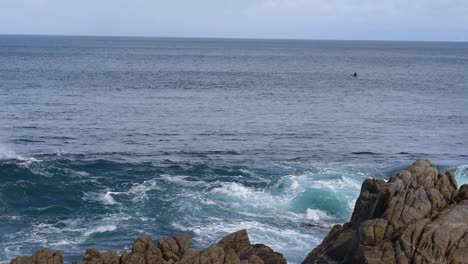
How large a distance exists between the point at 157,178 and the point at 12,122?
37995 millimetres

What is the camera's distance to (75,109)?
352ft

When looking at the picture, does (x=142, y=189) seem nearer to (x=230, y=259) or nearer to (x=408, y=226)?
(x=230, y=259)

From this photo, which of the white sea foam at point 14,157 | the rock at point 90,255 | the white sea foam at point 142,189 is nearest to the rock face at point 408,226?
the rock at point 90,255

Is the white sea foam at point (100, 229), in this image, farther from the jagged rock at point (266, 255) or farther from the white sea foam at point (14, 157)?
the white sea foam at point (14, 157)

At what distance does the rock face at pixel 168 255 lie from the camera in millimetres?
32125

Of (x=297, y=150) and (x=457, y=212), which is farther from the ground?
(x=457, y=212)

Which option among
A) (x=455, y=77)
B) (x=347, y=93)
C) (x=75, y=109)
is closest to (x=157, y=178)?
(x=75, y=109)

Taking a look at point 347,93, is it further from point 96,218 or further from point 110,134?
point 96,218

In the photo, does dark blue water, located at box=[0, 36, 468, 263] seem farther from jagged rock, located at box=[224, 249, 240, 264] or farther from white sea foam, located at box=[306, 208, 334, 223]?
jagged rock, located at box=[224, 249, 240, 264]

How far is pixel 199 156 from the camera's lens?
74688 mm

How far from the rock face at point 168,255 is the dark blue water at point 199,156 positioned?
717 cm

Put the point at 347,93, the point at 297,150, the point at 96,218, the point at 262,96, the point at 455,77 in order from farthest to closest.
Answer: the point at 455,77 < the point at 347,93 < the point at 262,96 < the point at 297,150 < the point at 96,218

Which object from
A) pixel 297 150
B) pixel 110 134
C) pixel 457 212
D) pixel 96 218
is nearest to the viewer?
pixel 457 212

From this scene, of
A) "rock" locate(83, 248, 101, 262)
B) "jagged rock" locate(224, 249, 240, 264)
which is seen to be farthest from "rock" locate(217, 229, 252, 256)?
"rock" locate(83, 248, 101, 262)
